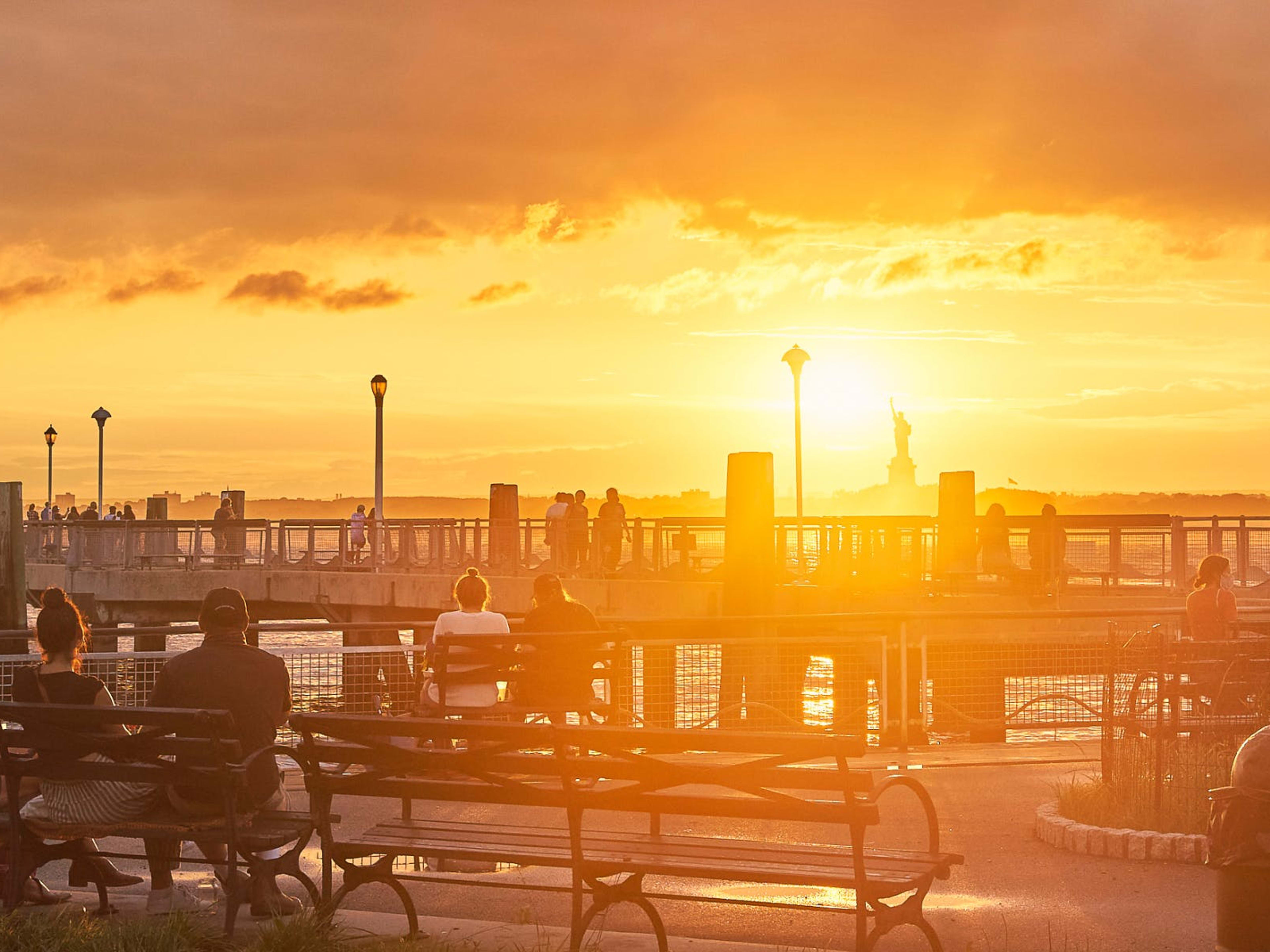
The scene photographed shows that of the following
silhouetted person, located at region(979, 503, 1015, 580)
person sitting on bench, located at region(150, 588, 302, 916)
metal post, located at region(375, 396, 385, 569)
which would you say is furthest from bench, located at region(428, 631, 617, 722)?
metal post, located at region(375, 396, 385, 569)

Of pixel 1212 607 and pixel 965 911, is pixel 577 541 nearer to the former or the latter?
pixel 1212 607

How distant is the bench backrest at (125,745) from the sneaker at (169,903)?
1.61 ft

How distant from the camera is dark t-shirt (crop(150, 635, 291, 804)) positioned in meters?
7.67

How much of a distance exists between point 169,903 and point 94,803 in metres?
0.57

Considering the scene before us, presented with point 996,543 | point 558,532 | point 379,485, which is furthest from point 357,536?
point 996,543

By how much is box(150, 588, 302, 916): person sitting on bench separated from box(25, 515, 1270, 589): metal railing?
17.5 m

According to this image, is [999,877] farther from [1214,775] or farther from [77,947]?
[77,947]

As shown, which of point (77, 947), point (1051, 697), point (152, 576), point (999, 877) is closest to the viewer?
point (77, 947)

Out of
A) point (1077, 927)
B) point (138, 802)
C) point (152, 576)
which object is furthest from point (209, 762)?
point (152, 576)

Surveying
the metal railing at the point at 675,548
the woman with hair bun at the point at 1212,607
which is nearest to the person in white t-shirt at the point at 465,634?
the woman with hair bun at the point at 1212,607

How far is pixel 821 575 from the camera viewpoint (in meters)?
30.9

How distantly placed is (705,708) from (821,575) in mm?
15110

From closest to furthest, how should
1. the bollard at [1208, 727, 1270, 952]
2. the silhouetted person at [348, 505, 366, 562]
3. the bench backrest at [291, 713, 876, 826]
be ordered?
1. the bench backrest at [291, 713, 876, 826]
2. the bollard at [1208, 727, 1270, 952]
3. the silhouetted person at [348, 505, 366, 562]

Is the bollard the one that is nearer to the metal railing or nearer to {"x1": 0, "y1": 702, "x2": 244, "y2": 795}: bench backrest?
{"x1": 0, "y1": 702, "x2": 244, "y2": 795}: bench backrest
